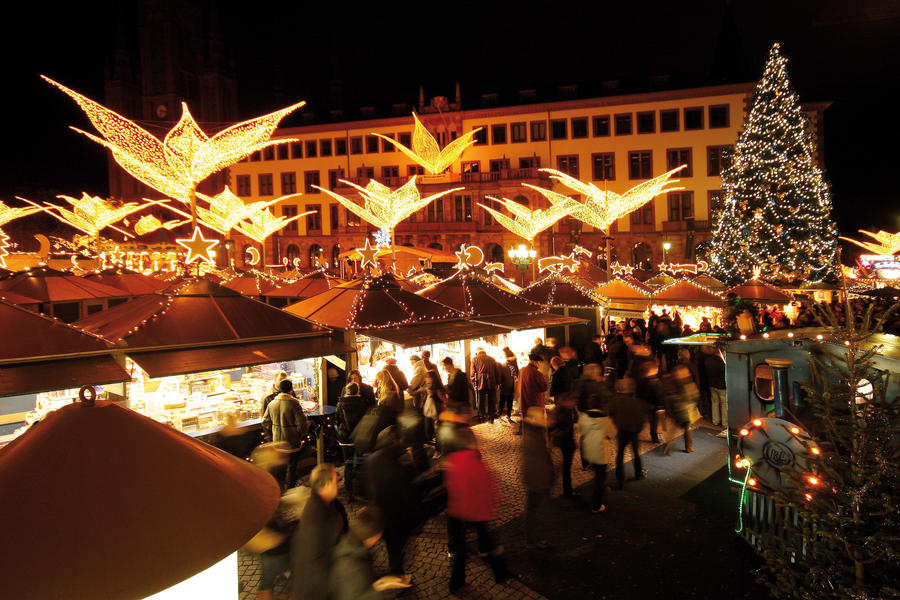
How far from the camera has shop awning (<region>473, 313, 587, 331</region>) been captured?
33.4ft

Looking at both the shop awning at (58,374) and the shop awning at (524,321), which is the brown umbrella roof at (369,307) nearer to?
the shop awning at (524,321)

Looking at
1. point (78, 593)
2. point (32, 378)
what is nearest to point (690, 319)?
point (32, 378)

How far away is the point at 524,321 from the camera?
10.7m

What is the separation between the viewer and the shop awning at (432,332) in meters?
8.10

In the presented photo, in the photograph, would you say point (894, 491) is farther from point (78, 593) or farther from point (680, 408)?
point (680, 408)

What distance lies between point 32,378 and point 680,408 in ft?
25.9

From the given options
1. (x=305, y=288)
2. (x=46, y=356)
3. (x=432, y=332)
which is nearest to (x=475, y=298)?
(x=432, y=332)

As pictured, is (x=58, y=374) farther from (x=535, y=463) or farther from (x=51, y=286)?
(x=51, y=286)

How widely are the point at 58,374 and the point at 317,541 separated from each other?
367 cm

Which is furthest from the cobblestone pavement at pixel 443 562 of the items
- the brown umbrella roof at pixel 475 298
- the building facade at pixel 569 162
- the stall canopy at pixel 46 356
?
the building facade at pixel 569 162

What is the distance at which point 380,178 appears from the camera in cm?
4531

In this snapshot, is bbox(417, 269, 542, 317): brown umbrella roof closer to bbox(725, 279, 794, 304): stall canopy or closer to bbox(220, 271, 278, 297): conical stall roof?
bbox(220, 271, 278, 297): conical stall roof

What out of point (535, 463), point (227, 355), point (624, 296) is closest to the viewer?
point (535, 463)

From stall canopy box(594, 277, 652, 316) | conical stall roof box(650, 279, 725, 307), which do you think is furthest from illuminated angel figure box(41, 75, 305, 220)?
conical stall roof box(650, 279, 725, 307)
